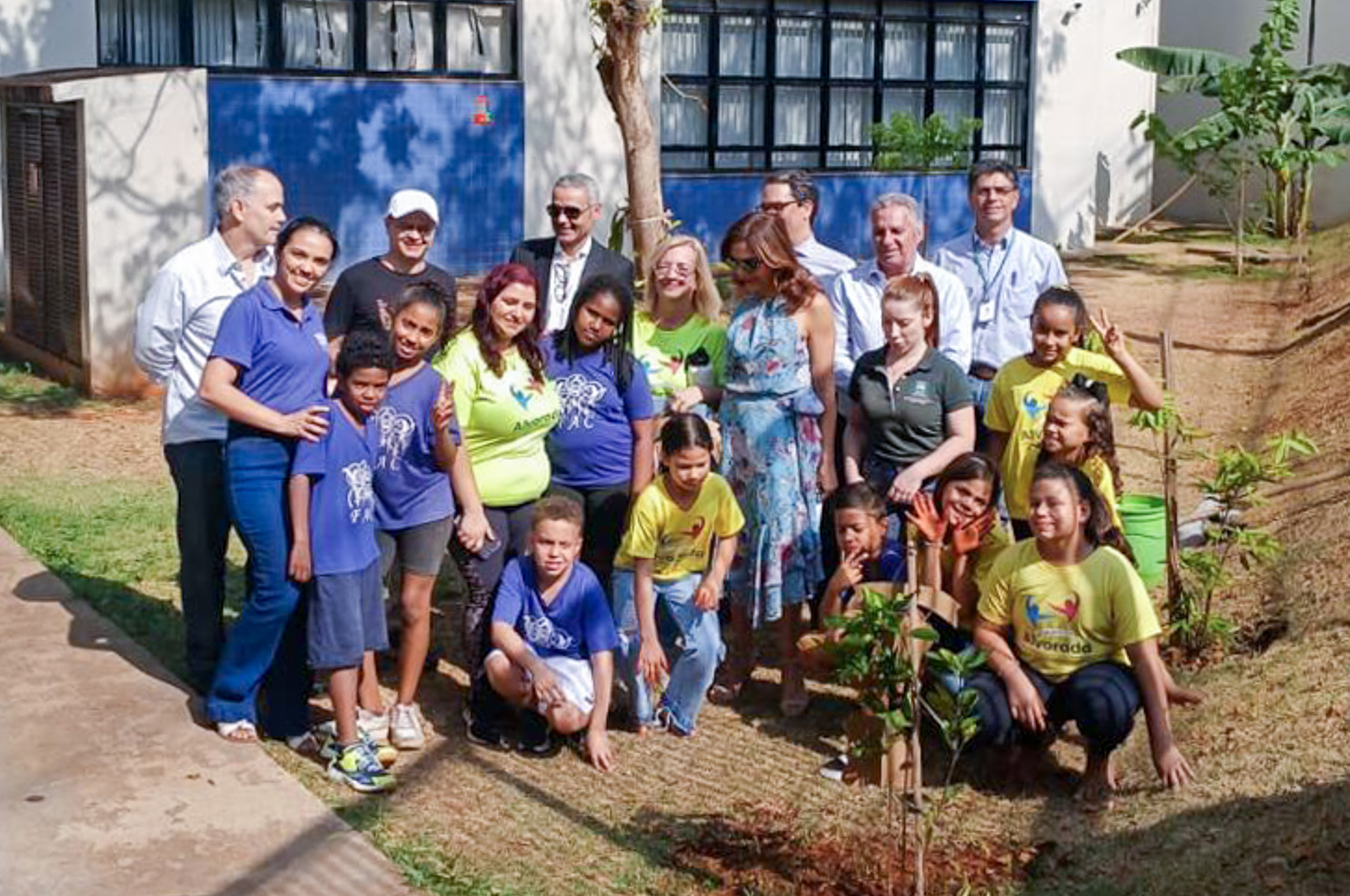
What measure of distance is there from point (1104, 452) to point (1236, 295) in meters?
12.8

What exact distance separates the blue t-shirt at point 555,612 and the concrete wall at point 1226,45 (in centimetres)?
2101

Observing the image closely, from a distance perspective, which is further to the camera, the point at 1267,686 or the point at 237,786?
the point at 1267,686

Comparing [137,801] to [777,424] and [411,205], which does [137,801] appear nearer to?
[411,205]

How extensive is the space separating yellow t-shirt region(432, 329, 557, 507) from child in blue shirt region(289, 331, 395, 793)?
1.34 ft

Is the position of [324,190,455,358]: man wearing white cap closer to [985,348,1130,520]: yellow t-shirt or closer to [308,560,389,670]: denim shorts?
[308,560,389,670]: denim shorts

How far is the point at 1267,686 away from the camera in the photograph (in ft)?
21.6

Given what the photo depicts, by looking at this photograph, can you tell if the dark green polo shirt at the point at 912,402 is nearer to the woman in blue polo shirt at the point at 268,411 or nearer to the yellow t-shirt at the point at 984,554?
the yellow t-shirt at the point at 984,554

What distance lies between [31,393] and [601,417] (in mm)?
6776

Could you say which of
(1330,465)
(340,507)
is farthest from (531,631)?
(1330,465)

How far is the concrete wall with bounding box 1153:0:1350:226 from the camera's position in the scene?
84.5 feet

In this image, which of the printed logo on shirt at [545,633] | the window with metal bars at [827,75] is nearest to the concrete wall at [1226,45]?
the window with metal bars at [827,75]

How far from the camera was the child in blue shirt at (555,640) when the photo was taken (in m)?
6.27

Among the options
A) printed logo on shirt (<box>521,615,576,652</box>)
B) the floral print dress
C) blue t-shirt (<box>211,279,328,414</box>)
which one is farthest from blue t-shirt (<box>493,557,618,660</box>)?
blue t-shirt (<box>211,279,328,414</box>)

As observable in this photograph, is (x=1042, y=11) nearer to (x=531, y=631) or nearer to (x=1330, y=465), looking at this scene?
(x=1330, y=465)
